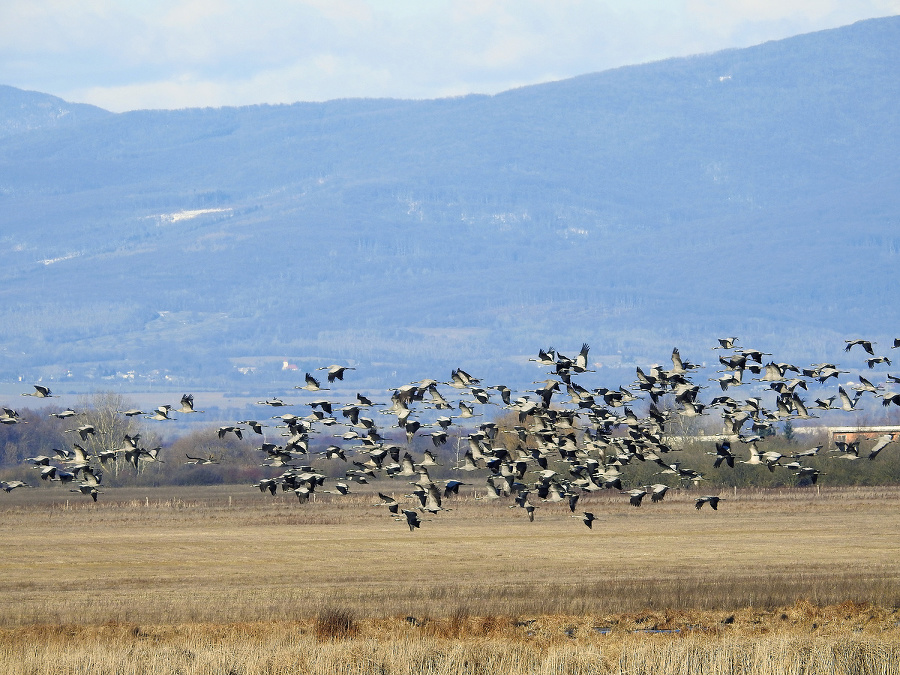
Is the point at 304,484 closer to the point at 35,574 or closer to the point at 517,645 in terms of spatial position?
the point at 517,645

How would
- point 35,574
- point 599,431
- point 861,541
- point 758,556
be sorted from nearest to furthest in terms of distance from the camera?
point 599,431 → point 35,574 → point 758,556 → point 861,541

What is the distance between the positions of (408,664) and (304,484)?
274 inches

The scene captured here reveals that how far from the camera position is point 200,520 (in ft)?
252

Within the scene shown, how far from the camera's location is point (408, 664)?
32531 mm

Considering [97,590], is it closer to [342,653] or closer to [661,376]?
[342,653]

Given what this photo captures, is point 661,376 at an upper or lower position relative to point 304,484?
upper

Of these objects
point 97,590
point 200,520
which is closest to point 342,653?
point 97,590

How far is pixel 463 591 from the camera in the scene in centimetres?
4562

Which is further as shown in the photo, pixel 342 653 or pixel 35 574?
pixel 35 574

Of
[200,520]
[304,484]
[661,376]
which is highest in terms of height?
[661,376]

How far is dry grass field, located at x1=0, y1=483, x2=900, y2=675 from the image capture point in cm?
3278

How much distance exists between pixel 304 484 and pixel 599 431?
813 cm

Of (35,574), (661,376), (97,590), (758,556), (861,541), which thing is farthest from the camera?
(861,541)

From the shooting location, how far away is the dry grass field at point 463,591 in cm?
3278
